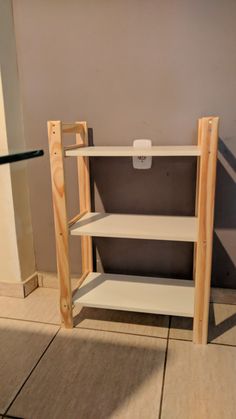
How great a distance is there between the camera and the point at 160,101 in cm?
139

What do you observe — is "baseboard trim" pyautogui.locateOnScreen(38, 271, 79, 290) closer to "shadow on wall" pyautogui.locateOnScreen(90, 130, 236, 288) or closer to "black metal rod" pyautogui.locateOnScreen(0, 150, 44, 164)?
"shadow on wall" pyautogui.locateOnScreen(90, 130, 236, 288)

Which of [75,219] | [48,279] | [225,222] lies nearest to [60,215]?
[75,219]

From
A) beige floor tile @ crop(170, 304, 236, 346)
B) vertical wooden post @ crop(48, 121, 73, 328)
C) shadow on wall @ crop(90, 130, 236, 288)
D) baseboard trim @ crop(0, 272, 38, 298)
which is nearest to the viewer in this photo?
vertical wooden post @ crop(48, 121, 73, 328)

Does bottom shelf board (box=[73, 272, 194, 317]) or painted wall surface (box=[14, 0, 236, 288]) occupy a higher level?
painted wall surface (box=[14, 0, 236, 288])

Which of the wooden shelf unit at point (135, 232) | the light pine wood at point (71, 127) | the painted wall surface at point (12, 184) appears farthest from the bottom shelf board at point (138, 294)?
the light pine wood at point (71, 127)

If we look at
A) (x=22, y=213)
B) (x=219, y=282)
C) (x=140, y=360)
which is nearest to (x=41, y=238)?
(x=22, y=213)

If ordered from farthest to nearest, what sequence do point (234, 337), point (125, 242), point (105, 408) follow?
point (125, 242)
point (234, 337)
point (105, 408)

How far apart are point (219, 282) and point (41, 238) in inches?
34.9

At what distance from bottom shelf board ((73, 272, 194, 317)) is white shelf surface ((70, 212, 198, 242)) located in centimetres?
28

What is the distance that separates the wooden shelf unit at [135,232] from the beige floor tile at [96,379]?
0.13 m

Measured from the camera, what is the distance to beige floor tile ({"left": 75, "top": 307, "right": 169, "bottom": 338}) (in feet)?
4.48

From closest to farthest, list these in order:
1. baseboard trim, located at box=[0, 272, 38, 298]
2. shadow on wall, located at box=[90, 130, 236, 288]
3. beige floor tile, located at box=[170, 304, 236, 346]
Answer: beige floor tile, located at box=[170, 304, 236, 346], shadow on wall, located at box=[90, 130, 236, 288], baseboard trim, located at box=[0, 272, 38, 298]

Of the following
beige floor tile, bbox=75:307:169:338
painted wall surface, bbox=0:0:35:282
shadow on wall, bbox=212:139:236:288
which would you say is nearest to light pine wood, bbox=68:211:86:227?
painted wall surface, bbox=0:0:35:282

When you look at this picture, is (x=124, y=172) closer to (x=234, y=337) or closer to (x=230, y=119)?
(x=230, y=119)
